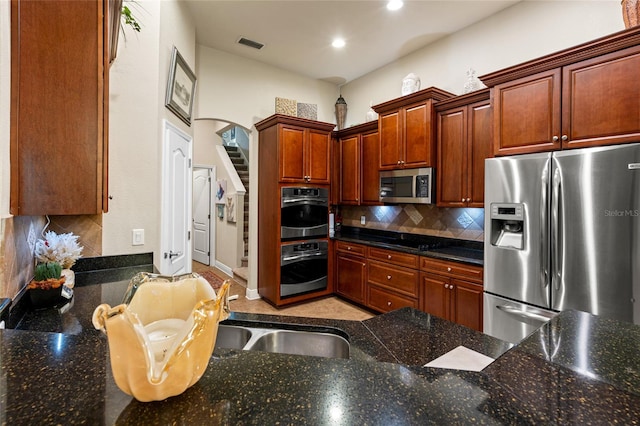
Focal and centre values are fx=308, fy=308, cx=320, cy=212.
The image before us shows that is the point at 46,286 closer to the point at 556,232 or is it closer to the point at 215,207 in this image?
the point at 556,232

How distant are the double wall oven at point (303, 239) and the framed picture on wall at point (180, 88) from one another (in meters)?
1.41

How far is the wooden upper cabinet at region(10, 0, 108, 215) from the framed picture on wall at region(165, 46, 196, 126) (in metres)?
1.22

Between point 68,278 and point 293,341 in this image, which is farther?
point 68,278

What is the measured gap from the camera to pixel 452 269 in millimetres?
2912

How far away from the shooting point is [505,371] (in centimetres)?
63

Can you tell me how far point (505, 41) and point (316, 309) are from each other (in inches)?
144

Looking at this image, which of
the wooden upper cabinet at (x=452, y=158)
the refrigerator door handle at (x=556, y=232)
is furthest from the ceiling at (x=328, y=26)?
the refrigerator door handle at (x=556, y=232)

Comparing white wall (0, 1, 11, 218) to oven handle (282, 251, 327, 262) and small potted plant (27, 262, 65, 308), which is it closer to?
small potted plant (27, 262, 65, 308)

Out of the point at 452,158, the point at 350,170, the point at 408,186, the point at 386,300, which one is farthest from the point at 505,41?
the point at 386,300

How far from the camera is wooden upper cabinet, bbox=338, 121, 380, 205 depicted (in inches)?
160

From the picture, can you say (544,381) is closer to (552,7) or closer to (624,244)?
(624,244)

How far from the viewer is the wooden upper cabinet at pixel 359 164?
13.3ft

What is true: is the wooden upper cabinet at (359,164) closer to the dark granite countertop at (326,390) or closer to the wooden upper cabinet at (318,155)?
the wooden upper cabinet at (318,155)

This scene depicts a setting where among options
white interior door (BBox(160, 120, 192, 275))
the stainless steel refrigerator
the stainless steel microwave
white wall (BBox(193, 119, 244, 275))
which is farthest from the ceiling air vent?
the stainless steel refrigerator
